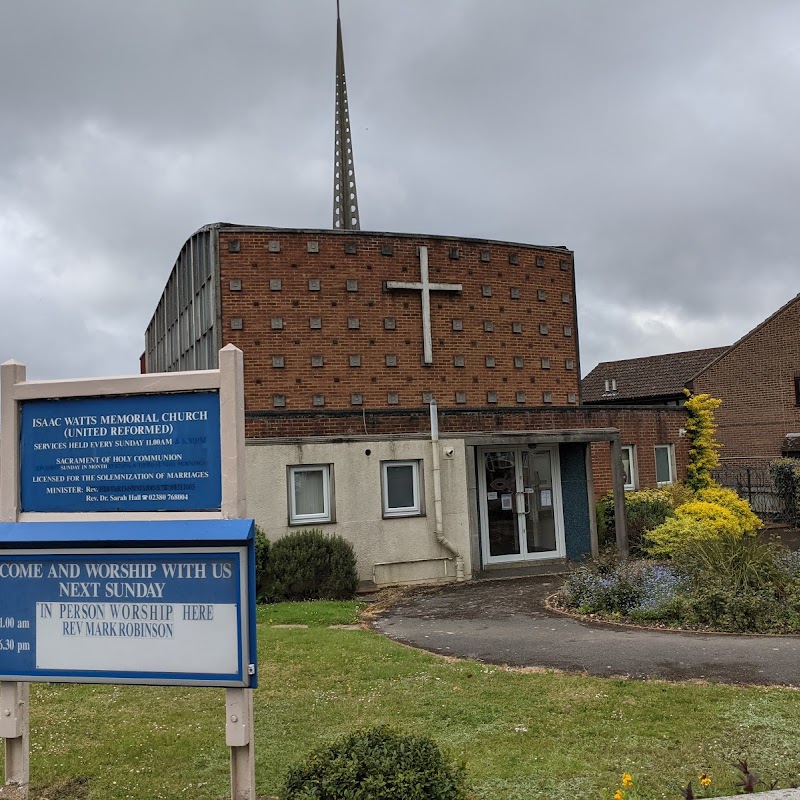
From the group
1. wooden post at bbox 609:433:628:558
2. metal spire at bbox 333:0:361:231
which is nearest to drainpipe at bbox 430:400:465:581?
wooden post at bbox 609:433:628:558

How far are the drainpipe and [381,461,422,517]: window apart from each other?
35 cm

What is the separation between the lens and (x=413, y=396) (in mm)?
19000

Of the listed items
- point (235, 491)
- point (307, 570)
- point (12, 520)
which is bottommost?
point (307, 570)

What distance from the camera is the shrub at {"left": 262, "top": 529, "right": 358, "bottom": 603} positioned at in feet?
45.1

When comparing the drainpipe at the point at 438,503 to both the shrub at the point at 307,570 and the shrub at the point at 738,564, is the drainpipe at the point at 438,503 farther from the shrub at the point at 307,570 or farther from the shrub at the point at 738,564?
the shrub at the point at 738,564

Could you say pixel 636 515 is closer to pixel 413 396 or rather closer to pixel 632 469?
pixel 632 469

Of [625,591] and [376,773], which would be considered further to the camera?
[625,591]

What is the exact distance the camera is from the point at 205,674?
5020 millimetres

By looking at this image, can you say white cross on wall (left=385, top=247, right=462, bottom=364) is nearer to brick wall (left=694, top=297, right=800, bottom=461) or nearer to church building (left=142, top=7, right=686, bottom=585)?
church building (left=142, top=7, right=686, bottom=585)

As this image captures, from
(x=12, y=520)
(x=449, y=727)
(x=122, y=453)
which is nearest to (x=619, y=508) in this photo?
(x=449, y=727)

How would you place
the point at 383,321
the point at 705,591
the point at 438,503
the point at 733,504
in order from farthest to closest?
the point at 733,504 → the point at 383,321 → the point at 438,503 → the point at 705,591

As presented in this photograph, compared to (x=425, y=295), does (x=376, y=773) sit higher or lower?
lower

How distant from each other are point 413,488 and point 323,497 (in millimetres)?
1760

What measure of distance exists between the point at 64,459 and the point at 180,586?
1.20 metres
